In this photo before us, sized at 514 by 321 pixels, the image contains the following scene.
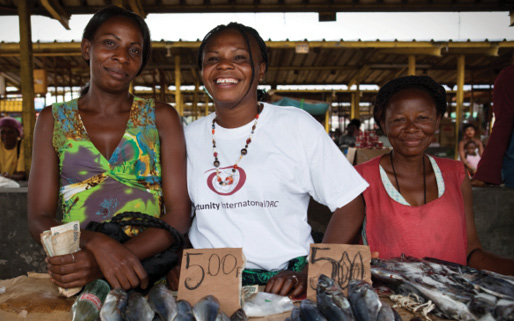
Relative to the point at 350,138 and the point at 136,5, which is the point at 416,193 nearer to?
the point at 136,5

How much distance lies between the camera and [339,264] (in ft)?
4.85

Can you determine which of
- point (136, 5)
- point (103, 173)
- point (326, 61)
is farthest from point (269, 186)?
point (326, 61)

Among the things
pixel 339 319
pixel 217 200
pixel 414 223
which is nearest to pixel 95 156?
pixel 217 200

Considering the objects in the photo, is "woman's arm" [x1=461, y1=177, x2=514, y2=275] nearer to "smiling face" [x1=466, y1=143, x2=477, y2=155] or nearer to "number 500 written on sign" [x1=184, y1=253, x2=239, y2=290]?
"number 500 written on sign" [x1=184, y1=253, x2=239, y2=290]

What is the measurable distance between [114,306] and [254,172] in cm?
85

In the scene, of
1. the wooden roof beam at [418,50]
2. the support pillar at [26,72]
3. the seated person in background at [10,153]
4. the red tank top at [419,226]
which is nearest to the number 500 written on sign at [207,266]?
the red tank top at [419,226]

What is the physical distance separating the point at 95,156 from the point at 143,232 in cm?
45

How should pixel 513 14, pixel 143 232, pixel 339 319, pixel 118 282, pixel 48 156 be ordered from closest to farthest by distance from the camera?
1. pixel 339 319
2. pixel 118 282
3. pixel 143 232
4. pixel 48 156
5. pixel 513 14

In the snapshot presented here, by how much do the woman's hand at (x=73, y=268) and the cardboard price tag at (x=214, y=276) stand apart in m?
0.37

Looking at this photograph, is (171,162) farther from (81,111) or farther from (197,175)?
(81,111)

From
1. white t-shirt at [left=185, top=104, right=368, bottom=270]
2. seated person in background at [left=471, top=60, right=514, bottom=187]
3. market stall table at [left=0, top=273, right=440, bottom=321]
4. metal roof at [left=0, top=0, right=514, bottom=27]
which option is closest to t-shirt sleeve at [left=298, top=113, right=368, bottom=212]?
white t-shirt at [left=185, top=104, right=368, bottom=270]

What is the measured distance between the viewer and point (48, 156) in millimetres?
1863

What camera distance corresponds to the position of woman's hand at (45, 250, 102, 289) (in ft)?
4.72

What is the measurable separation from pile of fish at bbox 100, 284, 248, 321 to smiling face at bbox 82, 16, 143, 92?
106 cm
